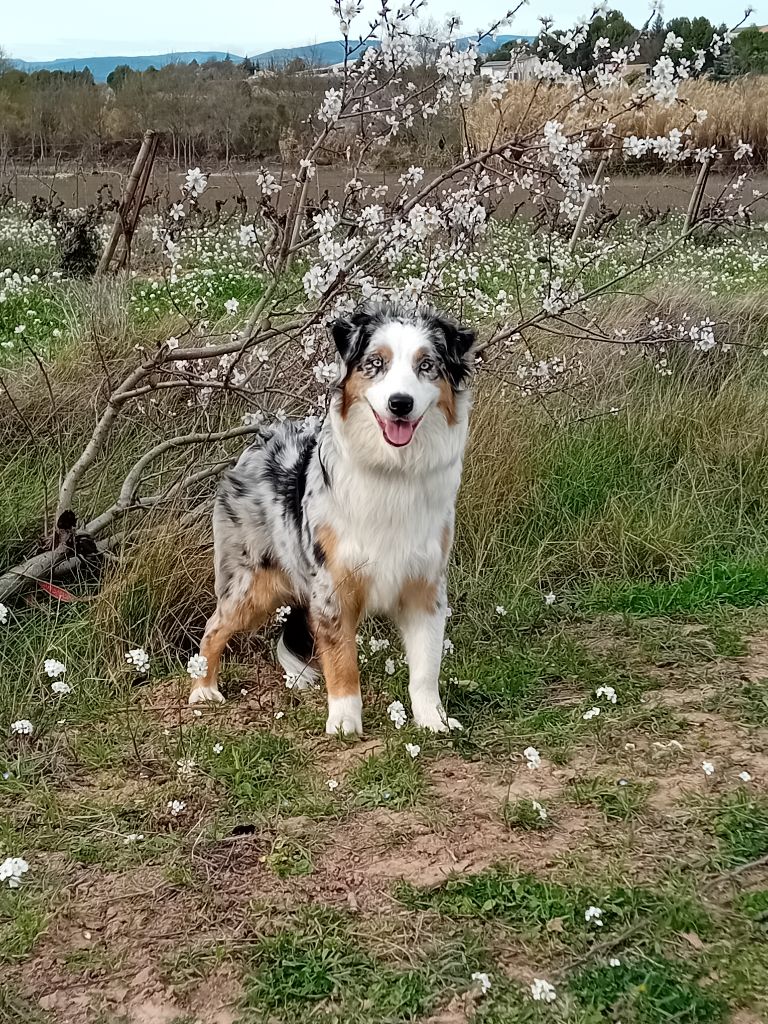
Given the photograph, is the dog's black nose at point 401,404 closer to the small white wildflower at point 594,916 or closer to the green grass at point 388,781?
the green grass at point 388,781

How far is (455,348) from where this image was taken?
385cm

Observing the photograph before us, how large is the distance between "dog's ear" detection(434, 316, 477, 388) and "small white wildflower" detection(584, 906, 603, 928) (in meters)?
1.95

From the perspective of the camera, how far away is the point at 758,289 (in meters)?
9.23

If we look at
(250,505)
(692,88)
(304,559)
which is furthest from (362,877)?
(692,88)

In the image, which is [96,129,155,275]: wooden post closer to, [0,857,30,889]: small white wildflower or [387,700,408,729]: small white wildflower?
[387,700,408,729]: small white wildflower

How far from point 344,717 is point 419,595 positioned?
1.86 feet

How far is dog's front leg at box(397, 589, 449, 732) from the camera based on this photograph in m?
3.98

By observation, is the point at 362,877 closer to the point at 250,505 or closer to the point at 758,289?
the point at 250,505

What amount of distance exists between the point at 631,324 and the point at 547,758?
467 cm

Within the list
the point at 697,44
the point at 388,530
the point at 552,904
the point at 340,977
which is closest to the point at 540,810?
the point at 552,904

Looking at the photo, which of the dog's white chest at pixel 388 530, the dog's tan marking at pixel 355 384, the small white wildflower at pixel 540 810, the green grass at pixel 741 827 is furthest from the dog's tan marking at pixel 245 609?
the green grass at pixel 741 827

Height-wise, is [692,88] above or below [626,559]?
above

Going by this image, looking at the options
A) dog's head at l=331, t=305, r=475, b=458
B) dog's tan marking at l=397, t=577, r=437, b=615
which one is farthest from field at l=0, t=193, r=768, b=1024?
dog's head at l=331, t=305, r=475, b=458

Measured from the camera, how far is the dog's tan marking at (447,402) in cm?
378
